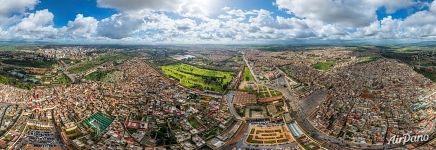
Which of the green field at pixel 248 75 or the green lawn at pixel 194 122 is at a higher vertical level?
the green field at pixel 248 75

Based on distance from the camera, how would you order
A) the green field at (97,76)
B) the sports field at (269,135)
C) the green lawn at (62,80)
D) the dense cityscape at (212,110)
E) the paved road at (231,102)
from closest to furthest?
the dense cityscape at (212,110) < the sports field at (269,135) < the paved road at (231,102) < the green lawn at (62,80) < the green field at (97,76)

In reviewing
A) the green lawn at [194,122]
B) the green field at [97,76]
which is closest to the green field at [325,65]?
the green lawn at [194,122]

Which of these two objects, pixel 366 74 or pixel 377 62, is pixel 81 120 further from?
pixel 377 62

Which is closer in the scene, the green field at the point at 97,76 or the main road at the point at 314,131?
the main road at the point at 314,131

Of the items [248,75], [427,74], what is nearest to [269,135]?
[248,75]

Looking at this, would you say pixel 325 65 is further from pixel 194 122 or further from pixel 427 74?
pixel 194 122

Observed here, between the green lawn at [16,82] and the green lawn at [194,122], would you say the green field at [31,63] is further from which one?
the green lawn at [194,122]

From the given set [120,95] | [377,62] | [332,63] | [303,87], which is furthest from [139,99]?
[377,62]

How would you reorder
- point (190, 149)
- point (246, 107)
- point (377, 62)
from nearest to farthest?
point (190, 149), point (246, 107), point (377, 62)
